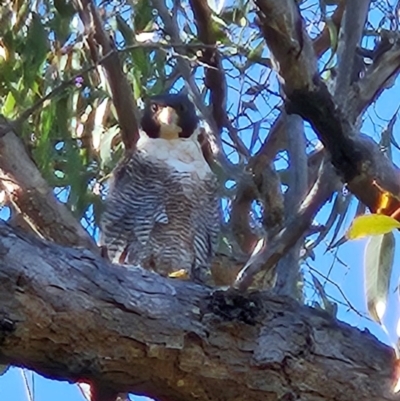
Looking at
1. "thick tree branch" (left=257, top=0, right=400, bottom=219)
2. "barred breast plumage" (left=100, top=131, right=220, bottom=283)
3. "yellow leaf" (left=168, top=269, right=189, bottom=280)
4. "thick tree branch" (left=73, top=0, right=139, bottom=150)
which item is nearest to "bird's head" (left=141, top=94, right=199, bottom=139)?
"barred breast plumage" (left=100, top=131, right=220, bottom=283)

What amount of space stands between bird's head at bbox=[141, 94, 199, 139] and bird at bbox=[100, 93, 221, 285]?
4 cm

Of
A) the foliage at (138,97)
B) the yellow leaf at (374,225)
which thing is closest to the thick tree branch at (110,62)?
the foliage at (138,97)

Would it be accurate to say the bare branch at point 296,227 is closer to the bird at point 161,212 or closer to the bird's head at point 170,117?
the bird at point 161,212

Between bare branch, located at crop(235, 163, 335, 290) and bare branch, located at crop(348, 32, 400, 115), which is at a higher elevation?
bare branch, located at crop(348, 32, 400, 115)

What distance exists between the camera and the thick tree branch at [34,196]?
2.09 m

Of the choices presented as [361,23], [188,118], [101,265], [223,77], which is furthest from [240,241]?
[101,265]

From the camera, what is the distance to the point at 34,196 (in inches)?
82.7

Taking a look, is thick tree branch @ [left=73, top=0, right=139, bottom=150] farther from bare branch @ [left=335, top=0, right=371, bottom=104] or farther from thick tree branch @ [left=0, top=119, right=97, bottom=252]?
bare branch @ [left=335, top=0, right=371, bottom=104]

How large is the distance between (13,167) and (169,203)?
2.80ft

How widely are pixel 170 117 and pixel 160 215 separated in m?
0.32

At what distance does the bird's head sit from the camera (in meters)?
3.05

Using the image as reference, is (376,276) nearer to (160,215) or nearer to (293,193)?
(293,193)

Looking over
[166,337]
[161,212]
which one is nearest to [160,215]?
[161,212]

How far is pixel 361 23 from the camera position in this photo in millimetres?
1778
